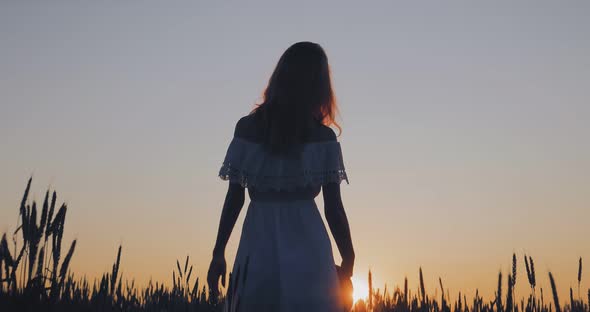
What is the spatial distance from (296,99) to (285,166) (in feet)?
1.43

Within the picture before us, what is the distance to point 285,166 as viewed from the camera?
4176 millimetres

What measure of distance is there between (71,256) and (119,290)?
0.80m

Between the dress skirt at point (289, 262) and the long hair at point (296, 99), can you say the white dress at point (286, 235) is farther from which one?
the long hair at point (296, 99)

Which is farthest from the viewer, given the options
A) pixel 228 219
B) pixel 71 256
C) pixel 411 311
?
pixel 411 311

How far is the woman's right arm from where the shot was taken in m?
4.11

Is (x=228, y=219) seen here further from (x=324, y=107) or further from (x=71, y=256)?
(x=71, y=256)

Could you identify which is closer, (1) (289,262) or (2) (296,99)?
(1) (289,262)

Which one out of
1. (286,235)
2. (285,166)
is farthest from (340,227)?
(285,166)

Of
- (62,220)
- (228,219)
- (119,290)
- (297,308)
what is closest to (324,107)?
(228,219)

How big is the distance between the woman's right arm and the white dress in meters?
0.07

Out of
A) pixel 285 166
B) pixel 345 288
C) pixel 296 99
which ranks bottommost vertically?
pixel 345 288

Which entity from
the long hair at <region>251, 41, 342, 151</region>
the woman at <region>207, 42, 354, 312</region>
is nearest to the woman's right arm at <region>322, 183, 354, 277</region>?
the woman at <region>207, 42, 354, 312</region>

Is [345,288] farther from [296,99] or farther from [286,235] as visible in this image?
[296,99]

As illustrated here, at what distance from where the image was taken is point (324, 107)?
4.30 metres
